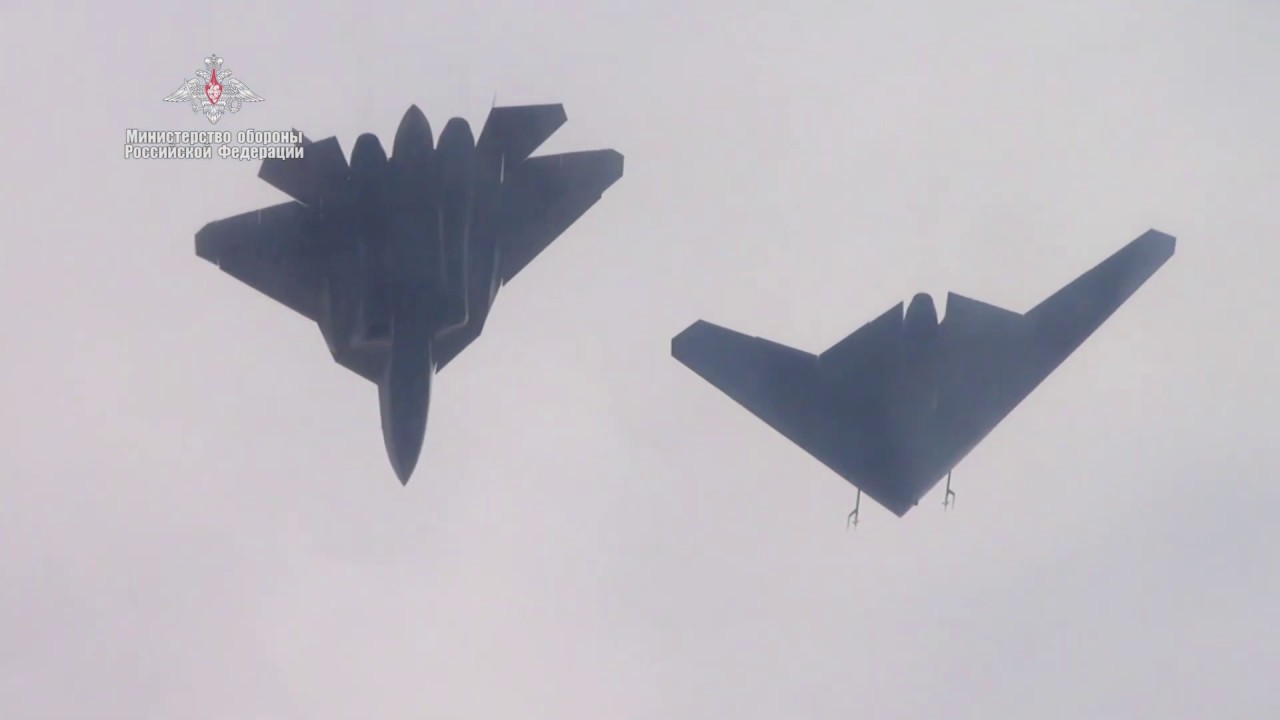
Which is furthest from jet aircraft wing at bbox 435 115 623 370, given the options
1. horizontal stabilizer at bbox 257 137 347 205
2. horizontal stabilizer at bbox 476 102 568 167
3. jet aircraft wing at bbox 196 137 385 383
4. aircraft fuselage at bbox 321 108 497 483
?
jet aircraft wing at bbox 196 137 385 383

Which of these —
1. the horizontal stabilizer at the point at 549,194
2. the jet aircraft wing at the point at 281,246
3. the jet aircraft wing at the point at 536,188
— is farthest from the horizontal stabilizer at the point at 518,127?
the jet aircraft wing at the point at 281,246

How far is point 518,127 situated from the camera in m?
44.8

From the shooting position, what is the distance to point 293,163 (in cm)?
4325

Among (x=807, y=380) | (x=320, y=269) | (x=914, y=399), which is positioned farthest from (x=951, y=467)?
(x=320, y=269)

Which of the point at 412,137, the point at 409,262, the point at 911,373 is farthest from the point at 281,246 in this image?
the point at 911,373

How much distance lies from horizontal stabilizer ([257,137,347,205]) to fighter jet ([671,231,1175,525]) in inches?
472

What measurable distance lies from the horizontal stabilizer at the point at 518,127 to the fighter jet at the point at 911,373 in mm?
7934

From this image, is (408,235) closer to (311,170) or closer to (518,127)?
(311,170)

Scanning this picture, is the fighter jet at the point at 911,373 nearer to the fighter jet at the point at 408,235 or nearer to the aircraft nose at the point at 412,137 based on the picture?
the fighter jet at the point at 408,235

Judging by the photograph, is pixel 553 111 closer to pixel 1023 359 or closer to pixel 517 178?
pixel 517 178

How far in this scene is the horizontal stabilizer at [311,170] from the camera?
42938mm

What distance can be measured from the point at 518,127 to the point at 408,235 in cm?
588

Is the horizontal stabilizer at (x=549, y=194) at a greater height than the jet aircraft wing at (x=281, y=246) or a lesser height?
greater

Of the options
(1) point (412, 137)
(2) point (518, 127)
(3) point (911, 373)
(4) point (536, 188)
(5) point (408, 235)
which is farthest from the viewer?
(4) point (536, 188)
